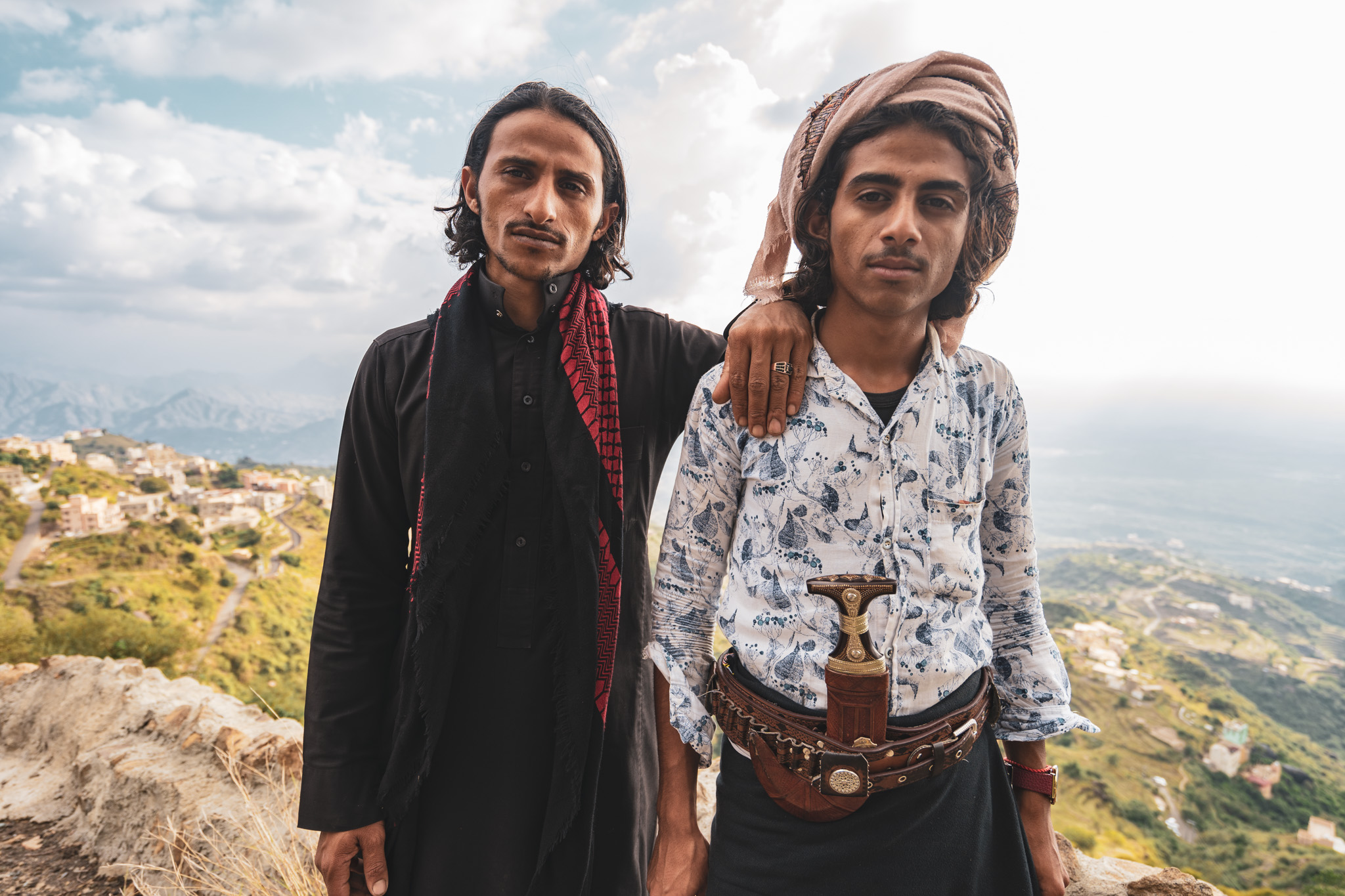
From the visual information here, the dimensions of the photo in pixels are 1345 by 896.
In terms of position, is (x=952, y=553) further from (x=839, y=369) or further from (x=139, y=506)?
(x=139, y=506)

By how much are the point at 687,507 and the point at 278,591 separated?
19.0m

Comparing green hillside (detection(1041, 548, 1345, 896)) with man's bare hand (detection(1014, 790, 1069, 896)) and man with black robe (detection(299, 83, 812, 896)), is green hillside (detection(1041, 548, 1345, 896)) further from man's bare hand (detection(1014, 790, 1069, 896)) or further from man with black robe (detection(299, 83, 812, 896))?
man with black robe (detection(299, 83, 812, 896))

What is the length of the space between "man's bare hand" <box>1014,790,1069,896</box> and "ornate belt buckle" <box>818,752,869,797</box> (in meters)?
0.63

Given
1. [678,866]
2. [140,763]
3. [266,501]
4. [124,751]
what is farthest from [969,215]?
[266,501]

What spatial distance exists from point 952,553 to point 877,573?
0.19 meters

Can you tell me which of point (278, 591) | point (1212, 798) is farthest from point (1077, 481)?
point (278, 591)

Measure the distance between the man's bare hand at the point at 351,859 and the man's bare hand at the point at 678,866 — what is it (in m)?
0.86

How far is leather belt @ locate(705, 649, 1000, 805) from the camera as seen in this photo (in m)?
1.22

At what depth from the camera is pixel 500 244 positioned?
181 centimetres

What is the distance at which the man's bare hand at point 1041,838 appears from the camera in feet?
5.01

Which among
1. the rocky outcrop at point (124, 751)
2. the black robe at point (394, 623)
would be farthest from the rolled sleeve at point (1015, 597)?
the rocky outcrop at point (124, 751)

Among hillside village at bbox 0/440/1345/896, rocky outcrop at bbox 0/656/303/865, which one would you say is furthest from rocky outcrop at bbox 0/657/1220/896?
hillside village at bbox 0/440/1345/896

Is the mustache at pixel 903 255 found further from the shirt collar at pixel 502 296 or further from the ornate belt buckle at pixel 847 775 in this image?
the ornate belt buckle at pixel 847 775

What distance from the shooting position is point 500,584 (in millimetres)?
1725
